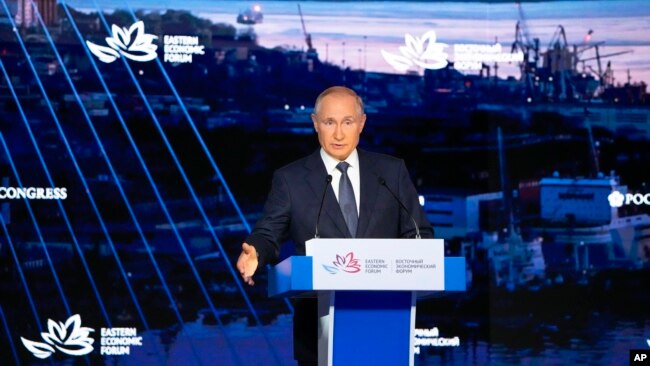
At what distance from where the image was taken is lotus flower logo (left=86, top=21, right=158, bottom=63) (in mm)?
7387

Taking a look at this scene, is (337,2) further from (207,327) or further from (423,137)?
(207,327)

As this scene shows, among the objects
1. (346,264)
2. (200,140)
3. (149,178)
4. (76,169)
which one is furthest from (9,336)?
(346,264)

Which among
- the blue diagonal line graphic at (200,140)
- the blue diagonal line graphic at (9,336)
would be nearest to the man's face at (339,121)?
the blue diagonal line graphic at (200,140)

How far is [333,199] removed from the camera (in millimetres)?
4195

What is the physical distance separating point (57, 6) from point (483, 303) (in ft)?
11.0

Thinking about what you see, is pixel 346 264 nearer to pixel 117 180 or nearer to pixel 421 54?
pixel 117 180

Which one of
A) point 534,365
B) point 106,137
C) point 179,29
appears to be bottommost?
point 534,365

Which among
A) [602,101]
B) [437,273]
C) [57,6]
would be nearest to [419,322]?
A: [602,101]

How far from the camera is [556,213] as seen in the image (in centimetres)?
775

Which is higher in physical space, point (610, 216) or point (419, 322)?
point (610, 216)

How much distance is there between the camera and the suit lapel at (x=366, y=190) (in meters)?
4.20

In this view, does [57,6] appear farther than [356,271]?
Yes

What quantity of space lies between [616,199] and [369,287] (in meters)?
4.49

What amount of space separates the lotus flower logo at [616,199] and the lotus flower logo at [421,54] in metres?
1.41
